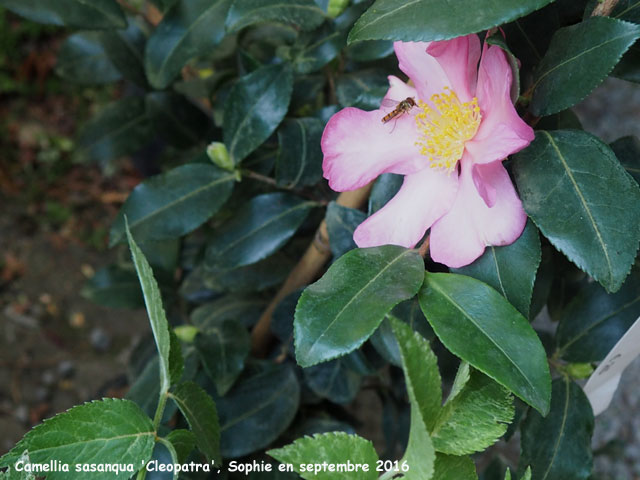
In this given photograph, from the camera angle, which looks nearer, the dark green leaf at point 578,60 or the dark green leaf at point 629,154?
the dark green leaf at point 578,60

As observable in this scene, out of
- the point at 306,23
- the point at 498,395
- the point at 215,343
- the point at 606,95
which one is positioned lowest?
the point at 606,95

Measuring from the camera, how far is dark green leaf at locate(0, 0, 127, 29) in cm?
79

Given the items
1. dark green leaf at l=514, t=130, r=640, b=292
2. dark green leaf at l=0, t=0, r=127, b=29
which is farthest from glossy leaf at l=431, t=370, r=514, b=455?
dark green leaf at l=0, t=0, r=127, b=29

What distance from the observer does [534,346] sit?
1.55ft

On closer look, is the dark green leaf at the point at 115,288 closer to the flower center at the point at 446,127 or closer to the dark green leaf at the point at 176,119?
the dark green leaf at the point at 176,119

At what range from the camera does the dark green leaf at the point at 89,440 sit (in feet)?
1.65

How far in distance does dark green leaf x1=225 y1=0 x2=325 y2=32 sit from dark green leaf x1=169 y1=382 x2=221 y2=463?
332 mm

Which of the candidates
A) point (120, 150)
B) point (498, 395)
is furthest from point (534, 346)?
point (120, 150)

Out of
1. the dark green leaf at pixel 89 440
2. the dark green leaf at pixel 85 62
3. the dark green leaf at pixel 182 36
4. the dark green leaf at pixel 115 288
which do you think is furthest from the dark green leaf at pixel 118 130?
the dark green leaf at pixel 89 440

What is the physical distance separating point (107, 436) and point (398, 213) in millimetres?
280

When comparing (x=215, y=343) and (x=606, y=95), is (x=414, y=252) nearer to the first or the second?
(x=215, y=343)

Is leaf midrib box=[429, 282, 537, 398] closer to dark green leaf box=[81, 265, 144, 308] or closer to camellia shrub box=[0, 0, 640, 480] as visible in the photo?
camellia shrub box=[0, 0, 640, 480]

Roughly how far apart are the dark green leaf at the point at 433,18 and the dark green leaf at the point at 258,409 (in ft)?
1.72

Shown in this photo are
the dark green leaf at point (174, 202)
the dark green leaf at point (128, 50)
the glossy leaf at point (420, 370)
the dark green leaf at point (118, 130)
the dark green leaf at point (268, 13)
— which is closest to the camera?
the glossy leaf at point (420, 370)
